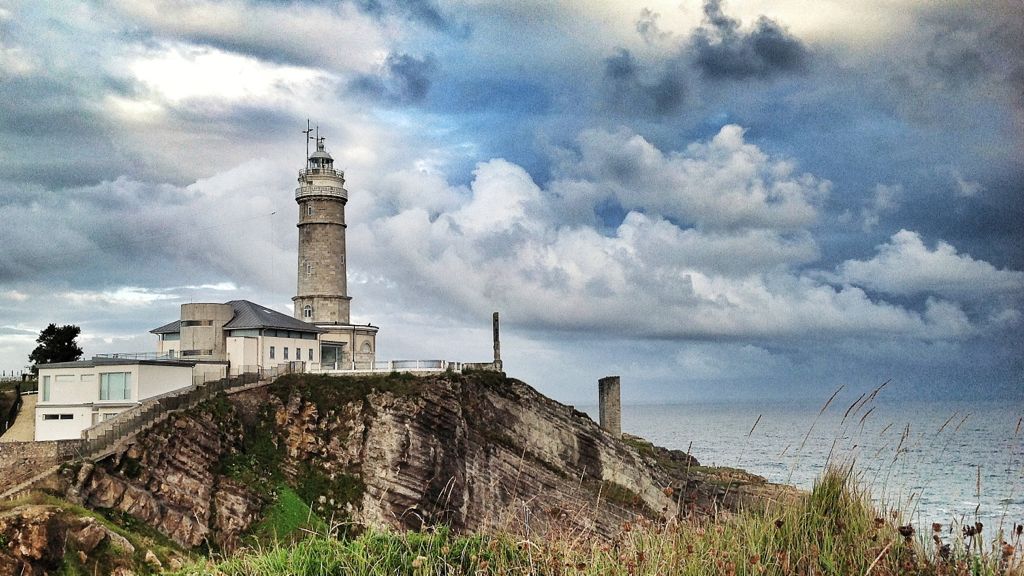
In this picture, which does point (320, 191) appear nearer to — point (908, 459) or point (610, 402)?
point (610, 402)

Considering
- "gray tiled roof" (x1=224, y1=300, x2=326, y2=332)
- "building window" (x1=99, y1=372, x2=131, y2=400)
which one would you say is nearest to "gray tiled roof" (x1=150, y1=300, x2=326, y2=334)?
"gray tiled roof" (x1=224, y1=300, x2=326, y2=332)

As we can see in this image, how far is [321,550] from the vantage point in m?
10.3

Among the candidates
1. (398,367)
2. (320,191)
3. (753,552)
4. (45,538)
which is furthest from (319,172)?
(753,552)

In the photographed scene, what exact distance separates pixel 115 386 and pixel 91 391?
1.24 m

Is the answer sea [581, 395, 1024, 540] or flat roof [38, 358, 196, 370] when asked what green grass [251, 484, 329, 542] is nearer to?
flat roof [38, 358, 196, 370]

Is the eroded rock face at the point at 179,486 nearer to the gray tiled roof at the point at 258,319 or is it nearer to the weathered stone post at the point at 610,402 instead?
the gray tiled roof at the point at 258,319

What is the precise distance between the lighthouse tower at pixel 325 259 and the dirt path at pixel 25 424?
17.4 meters

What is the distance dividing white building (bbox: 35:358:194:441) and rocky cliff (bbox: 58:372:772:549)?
4.45m

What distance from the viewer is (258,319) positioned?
49.9 metres

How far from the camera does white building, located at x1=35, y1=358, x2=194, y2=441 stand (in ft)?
136

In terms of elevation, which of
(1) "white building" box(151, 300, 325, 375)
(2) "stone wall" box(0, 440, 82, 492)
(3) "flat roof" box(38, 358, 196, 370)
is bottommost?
(2) "stone wall" box(0, 440, 82, 492)

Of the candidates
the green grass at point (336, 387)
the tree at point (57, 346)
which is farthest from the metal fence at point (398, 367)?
the tree at point (57, 346)

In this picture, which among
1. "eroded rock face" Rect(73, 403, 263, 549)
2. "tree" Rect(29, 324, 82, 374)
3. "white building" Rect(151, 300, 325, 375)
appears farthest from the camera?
"tree" Rect(29, 324, 82, 374)

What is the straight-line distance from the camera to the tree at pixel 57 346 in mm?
58875
